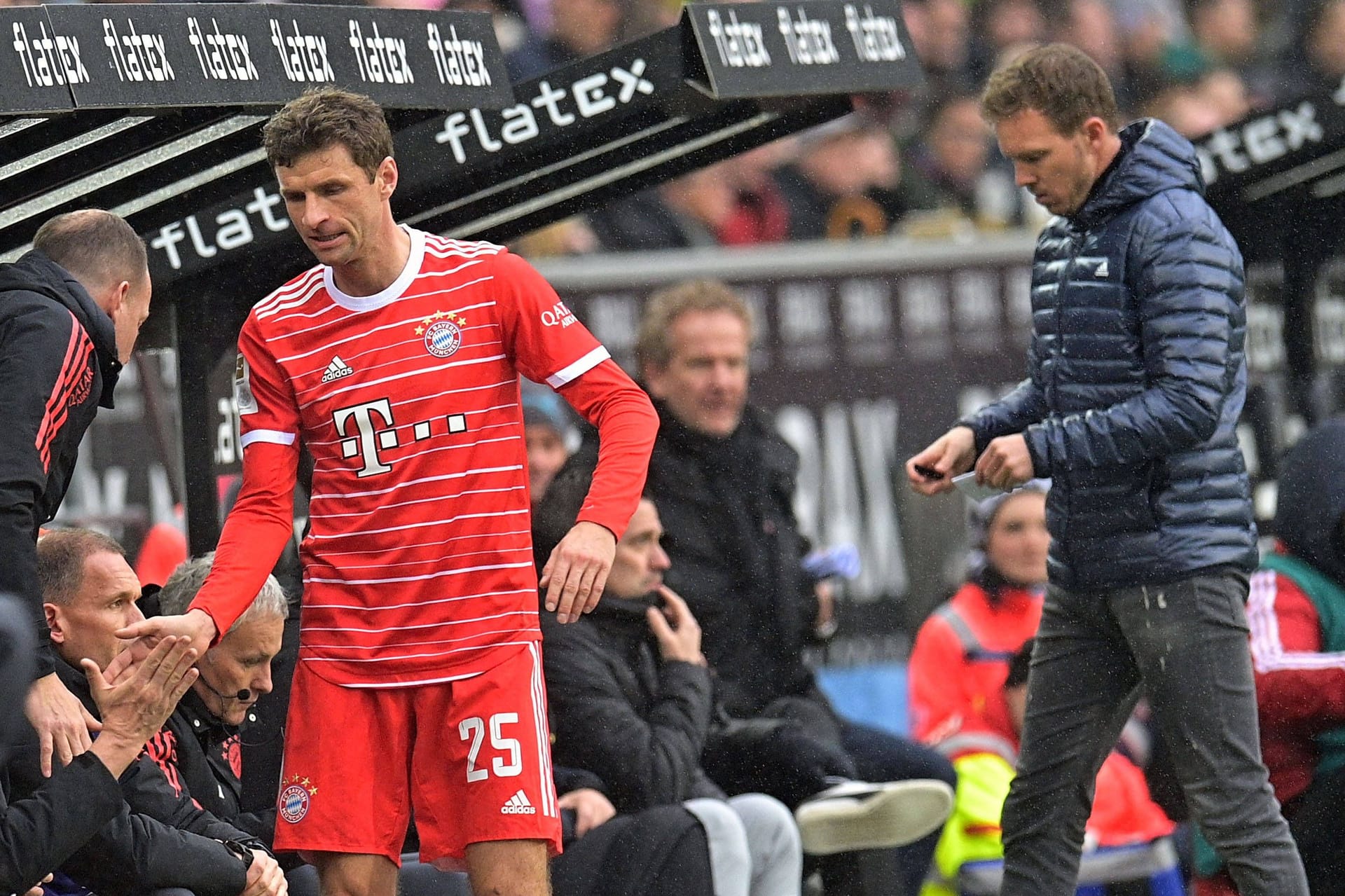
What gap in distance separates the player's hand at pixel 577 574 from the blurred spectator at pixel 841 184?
801 cm

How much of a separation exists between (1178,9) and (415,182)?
1025cm

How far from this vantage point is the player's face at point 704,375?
7.03 meters

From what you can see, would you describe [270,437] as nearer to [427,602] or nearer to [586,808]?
[427,602]

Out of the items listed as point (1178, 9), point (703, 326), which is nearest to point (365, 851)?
point (703, 326)

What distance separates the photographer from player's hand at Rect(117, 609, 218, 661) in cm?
423

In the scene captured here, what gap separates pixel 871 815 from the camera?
20.6 ft

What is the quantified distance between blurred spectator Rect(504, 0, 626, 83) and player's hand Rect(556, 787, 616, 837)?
6.76 m

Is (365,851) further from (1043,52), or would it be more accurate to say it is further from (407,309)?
(1043,52)

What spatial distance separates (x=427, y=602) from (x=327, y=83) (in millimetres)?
1310

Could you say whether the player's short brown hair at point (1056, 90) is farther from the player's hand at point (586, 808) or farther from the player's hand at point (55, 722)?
the player's hand at point (55, 722)

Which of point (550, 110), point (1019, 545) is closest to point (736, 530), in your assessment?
point (1019, 545)

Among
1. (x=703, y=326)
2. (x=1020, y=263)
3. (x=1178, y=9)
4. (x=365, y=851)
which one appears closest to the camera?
(x=365, y=851)

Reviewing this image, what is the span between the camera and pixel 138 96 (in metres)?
4.61

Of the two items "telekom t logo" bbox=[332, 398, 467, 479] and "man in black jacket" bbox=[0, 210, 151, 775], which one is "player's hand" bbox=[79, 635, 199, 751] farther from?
"telekom t logo" bbox=[332, 398, 467, 479]
